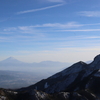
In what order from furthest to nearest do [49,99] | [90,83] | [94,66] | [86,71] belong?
[94,66] < [86,71] < [90,83] < [49,99]

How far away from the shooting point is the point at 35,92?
83062 mm

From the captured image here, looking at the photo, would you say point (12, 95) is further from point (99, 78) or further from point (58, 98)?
point (99, 78)

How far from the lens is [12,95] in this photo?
83625 mm

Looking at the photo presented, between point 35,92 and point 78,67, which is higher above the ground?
point 78,67

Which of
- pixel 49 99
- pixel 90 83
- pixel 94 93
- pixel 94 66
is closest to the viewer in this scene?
pixel 49 99

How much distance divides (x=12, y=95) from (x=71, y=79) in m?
64.2

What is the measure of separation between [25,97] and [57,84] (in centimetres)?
5555

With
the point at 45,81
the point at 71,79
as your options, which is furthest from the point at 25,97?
the point at 45,81

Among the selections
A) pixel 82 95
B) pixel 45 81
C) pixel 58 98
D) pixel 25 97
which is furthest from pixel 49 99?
pixel 45 81

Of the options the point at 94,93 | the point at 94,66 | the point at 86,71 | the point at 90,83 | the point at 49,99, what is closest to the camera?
the point at 49,99

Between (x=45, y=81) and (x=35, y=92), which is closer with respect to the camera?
(x=35, y=92)

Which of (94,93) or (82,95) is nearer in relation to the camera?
(82,95)

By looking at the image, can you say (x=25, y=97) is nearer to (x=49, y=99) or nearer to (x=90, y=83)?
(x=49, y=99)

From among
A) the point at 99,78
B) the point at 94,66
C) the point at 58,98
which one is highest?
the point at 94,66
